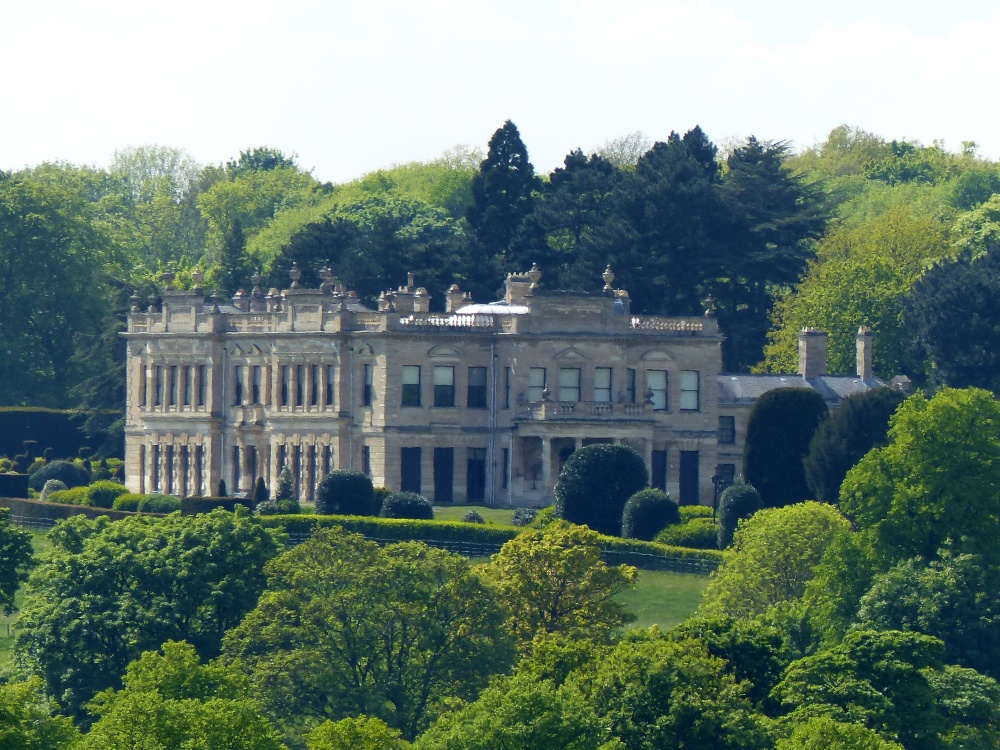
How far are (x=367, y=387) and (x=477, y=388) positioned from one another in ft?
14.4

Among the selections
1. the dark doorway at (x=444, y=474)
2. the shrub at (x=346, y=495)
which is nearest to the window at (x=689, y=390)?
the dark doorway at (x=444, y=474)

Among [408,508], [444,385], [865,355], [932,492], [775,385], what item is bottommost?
[408,508]

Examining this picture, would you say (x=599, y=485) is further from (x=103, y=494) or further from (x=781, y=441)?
(x=103, y=494)

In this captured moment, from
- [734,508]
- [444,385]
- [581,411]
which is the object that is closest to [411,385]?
[444,385]

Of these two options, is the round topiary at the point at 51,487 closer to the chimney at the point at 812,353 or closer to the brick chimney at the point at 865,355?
the chimney at the point at 812,353

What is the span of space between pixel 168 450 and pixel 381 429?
51.7 feet

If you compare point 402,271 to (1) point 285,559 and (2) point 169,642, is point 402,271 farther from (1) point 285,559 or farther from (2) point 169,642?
(2) point 169,642

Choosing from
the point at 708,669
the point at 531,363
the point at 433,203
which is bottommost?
the point at 708,669

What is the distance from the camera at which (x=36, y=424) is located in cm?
14375

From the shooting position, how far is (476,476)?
4673 inches

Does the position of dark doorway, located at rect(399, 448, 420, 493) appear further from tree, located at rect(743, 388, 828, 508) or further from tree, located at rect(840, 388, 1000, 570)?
tree, located at rect(840, 388, 1000, 570)

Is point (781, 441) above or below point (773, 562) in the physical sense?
above

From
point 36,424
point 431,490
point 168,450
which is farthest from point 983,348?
point 36,424

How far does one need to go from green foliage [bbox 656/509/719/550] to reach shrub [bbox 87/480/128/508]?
25.6 metres
